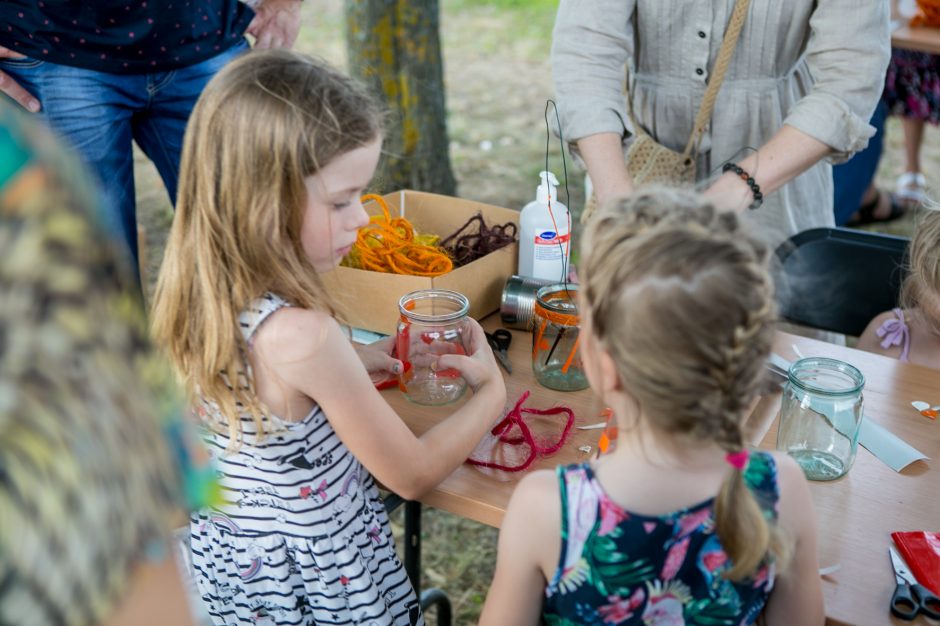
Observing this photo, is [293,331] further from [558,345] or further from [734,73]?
[734,73]

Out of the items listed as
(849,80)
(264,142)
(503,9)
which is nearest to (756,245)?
(264,142)

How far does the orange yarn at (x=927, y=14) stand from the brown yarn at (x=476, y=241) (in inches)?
118

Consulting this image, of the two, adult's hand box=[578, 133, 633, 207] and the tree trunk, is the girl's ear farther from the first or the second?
the tree trunk

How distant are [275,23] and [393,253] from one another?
1.20 metres

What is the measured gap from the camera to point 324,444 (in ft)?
4.75

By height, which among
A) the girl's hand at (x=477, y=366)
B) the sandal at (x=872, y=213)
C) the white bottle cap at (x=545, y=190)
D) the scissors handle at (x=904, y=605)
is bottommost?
the sandal at (x=872, y=213)

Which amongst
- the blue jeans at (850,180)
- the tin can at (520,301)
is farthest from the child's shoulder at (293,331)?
the blue jeans at (850,180)

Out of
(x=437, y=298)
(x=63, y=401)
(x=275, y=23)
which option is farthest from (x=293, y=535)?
(x=275, y=23)

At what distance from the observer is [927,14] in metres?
4.10

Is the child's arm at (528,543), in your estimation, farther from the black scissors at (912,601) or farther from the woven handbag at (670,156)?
the woven handbag at (670,156)

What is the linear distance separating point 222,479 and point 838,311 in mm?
1595

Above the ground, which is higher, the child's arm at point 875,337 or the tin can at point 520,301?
the tin can at point 520,301

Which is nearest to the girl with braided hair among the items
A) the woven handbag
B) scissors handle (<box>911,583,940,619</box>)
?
scissors handle (<box>911,583,940,619</box>)

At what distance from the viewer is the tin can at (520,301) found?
1.87m
